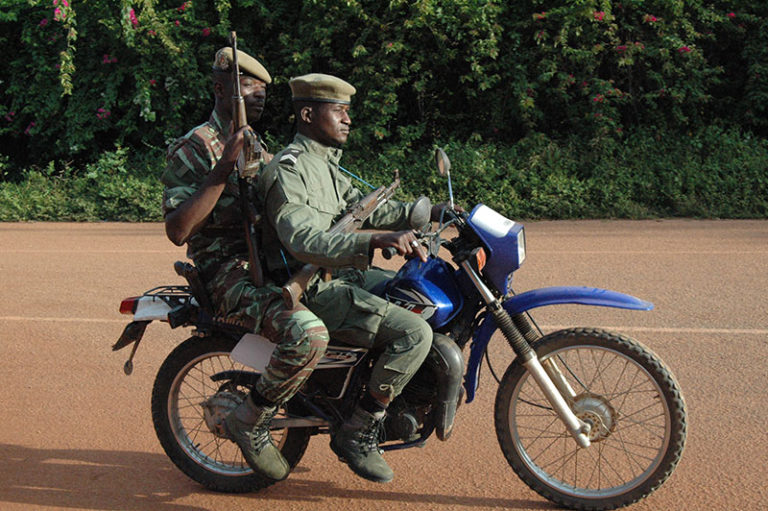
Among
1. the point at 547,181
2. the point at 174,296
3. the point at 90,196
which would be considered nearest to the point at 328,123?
the point at 174,296

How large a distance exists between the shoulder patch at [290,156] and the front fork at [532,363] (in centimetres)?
83

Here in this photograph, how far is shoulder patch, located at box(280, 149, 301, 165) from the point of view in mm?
3441

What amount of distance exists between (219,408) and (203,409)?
4.3 inches

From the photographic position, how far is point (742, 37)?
15.5m

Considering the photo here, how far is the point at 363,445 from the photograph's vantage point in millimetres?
3613

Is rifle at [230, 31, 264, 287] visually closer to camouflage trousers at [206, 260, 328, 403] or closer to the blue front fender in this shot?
camouflage trousers at [206, 260, 328, 403]

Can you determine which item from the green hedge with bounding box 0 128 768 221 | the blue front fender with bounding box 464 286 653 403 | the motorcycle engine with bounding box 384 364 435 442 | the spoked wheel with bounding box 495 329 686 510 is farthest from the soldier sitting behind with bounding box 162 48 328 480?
the green hedge with bounding box 0 128 768 221

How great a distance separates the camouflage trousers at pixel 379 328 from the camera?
11.2 feet

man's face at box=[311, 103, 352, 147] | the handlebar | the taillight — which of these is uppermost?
man's face at box=[311, 103, 352, 147]

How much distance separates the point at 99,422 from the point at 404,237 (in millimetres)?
2646

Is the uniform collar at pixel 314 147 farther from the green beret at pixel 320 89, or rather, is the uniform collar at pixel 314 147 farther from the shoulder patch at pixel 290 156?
the green beret at pixel 320 89

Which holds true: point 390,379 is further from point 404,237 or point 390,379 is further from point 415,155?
point 415,155

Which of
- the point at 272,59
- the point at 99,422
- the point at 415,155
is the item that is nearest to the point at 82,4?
the point at 272,59

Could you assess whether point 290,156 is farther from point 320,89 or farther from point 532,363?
point 532,363
